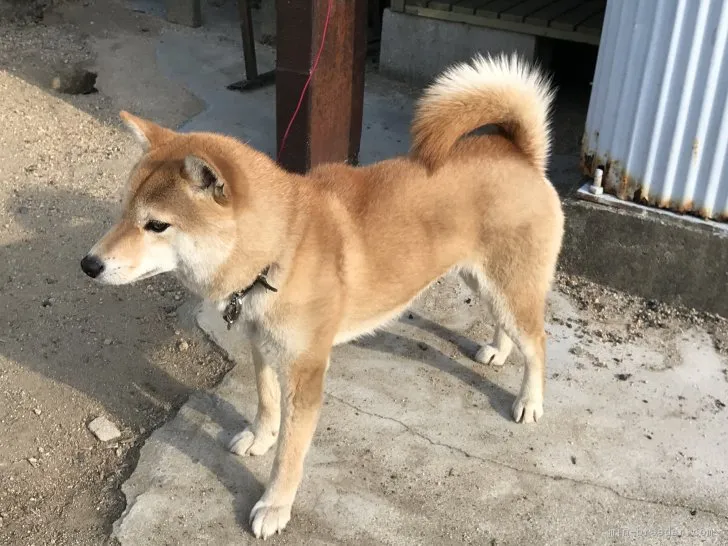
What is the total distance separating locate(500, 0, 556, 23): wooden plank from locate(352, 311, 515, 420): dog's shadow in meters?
3.98

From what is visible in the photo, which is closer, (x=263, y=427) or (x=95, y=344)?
(x=263, y=427)

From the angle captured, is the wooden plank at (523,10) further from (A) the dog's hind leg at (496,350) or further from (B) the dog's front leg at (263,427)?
(B) the dog's front leg at (263,427)

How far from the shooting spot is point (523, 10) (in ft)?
23.6

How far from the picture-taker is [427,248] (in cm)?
306

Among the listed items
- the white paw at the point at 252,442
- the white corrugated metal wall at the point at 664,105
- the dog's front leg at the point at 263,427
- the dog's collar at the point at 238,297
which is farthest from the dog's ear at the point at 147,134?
the white corrugated metal wall at the point at 664,105

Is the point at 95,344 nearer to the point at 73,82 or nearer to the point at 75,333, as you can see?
the point at 75,333

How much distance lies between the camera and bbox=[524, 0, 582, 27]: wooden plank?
22.9 ft

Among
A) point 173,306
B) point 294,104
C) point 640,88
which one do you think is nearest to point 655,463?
point 640,88

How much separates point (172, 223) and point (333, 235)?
62 cm

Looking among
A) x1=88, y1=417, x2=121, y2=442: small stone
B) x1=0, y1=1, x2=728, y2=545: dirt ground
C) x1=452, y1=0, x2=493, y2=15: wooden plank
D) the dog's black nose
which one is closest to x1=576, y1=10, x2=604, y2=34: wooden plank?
x1=452, y1=0, x2=493, y2=15: wooden plank

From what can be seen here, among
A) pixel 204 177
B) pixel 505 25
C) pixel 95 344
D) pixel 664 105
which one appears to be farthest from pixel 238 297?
pixel 505 25

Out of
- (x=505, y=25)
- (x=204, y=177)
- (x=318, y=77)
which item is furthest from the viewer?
(x=505, y=25)

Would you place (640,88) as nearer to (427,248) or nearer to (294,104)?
(427,248)

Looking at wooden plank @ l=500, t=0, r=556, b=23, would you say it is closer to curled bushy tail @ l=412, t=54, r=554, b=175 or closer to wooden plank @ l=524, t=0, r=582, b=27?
wooden plank @ l=524, t=0, r=582, b=27
